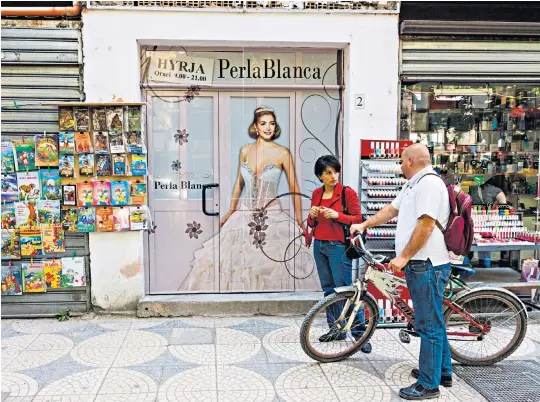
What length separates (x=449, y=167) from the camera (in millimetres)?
5809

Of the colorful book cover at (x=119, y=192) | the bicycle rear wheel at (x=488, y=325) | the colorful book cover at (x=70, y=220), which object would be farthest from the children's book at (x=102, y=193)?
the bicycle rear wheel at (x=488, y=325)

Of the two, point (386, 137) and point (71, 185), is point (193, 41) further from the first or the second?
point (386, 137)

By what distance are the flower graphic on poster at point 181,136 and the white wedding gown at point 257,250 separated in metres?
0.75

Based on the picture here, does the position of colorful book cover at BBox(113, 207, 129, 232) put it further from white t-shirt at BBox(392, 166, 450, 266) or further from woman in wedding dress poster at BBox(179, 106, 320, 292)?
white t-shirt at BBox(392, 166, 450, 266)

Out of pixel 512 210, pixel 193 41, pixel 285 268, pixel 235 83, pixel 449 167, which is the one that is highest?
pixel 193 41

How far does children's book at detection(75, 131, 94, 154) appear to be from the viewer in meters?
5.28

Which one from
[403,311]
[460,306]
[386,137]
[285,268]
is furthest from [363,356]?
[386,137]

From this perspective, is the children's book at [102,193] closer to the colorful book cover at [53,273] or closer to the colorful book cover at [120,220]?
the colorful book cover at [120,220]

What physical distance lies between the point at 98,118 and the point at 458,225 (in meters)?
3.94

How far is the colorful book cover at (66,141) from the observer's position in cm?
525

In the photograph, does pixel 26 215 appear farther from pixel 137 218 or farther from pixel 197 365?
pixel 197 365

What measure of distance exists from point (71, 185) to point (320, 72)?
319 cm

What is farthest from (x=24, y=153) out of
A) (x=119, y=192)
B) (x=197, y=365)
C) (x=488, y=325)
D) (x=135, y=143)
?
(x=488, y=325)

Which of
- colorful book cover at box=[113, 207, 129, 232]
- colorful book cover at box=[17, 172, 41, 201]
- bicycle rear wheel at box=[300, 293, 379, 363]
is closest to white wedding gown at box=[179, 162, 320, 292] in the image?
colorful book cover at box=[113, 207, 129, 232]
